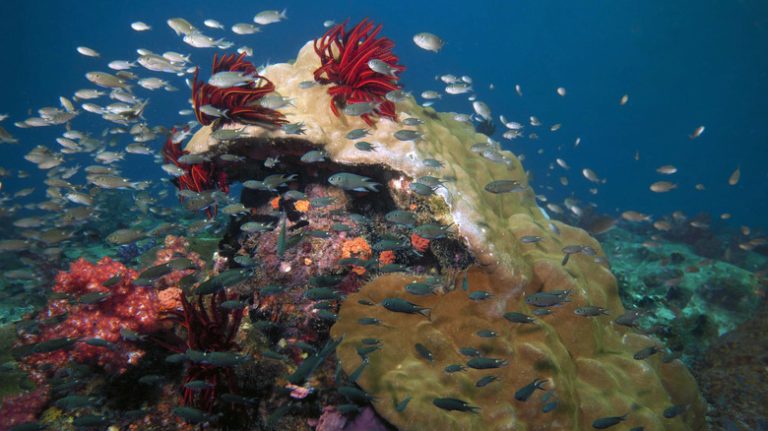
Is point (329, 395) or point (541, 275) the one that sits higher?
point (541, 275)

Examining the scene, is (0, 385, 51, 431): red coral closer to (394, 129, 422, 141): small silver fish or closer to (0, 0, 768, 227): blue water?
(394, 129, 422, 141): small silver fish

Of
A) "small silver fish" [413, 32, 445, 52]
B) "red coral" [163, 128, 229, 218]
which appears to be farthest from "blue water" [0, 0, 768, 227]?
"red coral" [163, 128, 229, 218]

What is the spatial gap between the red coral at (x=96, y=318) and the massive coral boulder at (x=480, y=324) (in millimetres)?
2566

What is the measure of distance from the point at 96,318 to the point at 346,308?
3.52 metres

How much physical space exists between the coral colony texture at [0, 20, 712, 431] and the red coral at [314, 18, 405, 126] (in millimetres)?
36

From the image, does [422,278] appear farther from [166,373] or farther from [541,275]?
[166,373]

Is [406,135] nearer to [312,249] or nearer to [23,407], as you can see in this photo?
[312,249]

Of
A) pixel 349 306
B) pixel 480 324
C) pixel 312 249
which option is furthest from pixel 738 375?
pixel 312 249

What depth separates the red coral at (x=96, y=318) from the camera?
4879 mm

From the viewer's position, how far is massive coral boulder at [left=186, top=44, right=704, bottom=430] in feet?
15.3

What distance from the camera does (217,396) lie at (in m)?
4.56

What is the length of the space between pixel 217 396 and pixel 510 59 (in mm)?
132451

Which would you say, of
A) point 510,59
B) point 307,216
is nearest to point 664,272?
point 307,216

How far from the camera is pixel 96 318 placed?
516cm
